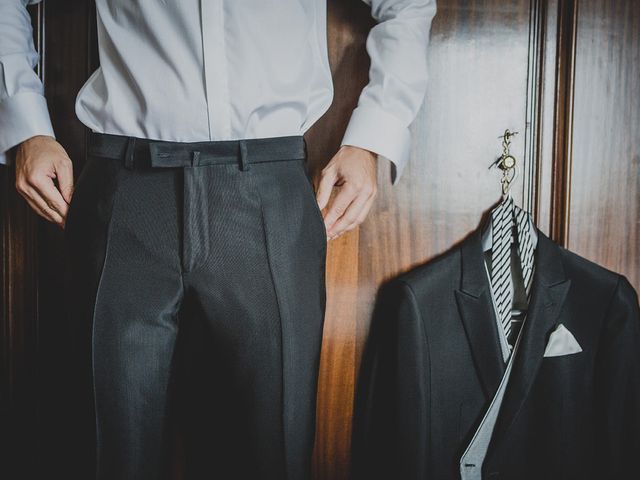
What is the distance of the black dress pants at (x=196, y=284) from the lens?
64cm

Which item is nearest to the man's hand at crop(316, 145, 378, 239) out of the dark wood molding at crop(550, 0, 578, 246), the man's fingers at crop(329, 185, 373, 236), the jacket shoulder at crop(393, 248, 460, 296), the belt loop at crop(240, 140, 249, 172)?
the man's fingers at crop(329, 185, 373, 236)

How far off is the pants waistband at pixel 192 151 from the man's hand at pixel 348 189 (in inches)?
2.8

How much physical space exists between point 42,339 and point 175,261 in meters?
0.52

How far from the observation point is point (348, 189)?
0.72 metres

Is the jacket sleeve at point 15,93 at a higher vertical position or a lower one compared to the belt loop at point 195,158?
higher

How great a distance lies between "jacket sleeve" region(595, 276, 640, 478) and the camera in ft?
2.99

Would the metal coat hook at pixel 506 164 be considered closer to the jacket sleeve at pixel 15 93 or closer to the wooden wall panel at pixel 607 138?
the wooden wall panel at pixel 607 138

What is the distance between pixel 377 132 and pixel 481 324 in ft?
1.24

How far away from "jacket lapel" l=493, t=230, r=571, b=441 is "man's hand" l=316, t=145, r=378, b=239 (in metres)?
0.36

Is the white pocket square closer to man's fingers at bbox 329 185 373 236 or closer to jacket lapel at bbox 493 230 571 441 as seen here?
→ jacket lapel at bbox 493 230 571 441

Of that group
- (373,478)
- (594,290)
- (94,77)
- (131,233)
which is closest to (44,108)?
(94,77)

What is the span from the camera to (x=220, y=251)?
0.64m

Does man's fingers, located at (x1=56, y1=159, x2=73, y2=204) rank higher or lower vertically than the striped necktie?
higher

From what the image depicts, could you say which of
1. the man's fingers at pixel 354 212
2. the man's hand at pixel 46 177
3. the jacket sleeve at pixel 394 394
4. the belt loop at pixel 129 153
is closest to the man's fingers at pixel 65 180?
the man's hand at pixel 46 177
